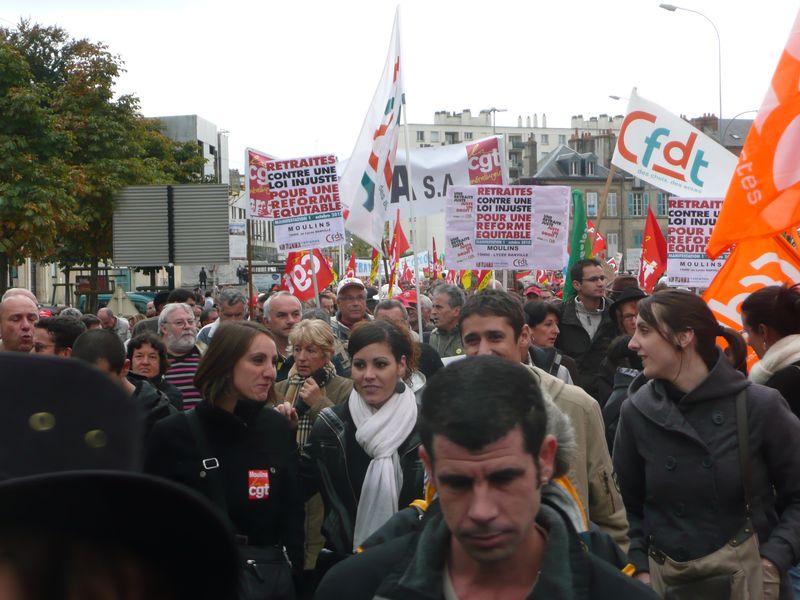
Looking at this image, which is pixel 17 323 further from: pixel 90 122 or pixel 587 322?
pixel 90 122

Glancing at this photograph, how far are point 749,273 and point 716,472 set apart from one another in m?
3.92

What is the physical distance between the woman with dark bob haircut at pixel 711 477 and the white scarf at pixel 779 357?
735mm

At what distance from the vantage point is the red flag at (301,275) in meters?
16.7

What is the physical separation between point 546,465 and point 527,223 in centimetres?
986

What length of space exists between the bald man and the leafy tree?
25.7 m

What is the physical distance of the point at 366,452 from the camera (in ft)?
16.7

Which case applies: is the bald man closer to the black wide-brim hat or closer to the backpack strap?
the backpack strap

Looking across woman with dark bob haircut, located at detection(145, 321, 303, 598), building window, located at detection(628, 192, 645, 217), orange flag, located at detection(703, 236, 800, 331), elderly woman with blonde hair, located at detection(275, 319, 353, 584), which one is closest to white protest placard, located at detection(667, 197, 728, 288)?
orange flag, located at detection(703, 236, 800, 331)

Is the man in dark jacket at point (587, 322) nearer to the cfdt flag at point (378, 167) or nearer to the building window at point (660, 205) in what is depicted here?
the cfdt flag at point (378, 167)

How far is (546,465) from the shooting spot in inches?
98.0

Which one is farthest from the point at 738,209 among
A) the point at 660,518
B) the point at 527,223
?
the point at 527,223

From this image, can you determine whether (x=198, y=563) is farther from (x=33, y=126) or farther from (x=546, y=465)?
(x=33, y=126)

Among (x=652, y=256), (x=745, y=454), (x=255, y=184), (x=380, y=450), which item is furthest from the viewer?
(x=652, y=256)

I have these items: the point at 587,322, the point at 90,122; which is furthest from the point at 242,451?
the point at 90,122
